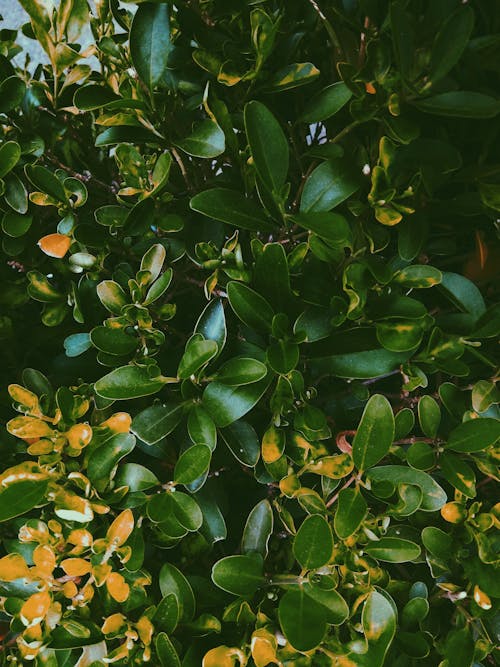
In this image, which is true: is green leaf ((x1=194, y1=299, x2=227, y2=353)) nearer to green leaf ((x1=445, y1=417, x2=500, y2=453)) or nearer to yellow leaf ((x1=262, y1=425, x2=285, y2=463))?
yellow leaf ((x1=262, y1=425, x2=285, y2=463))

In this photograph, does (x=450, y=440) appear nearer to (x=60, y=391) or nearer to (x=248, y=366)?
(x=248, y=366)

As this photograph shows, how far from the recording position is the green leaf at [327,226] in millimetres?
498

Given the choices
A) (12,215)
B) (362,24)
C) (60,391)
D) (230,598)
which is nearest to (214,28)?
(362,24)

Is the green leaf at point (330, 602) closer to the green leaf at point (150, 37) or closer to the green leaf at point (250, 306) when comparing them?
the green leaf at point (250, 306)

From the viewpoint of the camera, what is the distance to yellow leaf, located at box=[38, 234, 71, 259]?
23.6 inches

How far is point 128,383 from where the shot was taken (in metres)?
0.55

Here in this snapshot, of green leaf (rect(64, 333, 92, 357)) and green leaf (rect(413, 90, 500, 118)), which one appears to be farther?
green leaf (rect(64, 333, 92, 357))

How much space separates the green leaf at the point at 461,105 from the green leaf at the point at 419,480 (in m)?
0.32

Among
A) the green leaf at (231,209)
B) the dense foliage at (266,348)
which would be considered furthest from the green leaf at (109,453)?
the green leaf at (231,209)

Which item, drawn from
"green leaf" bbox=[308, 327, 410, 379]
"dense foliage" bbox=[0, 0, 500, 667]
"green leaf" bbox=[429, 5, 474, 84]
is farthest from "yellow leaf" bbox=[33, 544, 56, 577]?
"green leaf" bbox=[429, 5, 474, 84]

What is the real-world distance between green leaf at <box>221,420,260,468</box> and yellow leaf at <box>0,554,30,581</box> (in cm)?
22

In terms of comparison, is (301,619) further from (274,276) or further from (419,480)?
(274,276)

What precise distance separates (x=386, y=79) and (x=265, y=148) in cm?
12

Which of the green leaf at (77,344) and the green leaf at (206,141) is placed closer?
the green leaf at (206,141)
